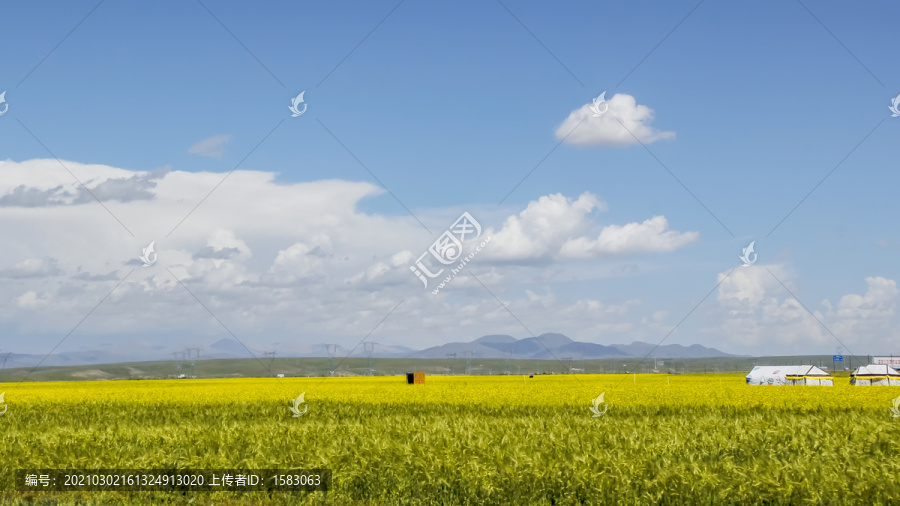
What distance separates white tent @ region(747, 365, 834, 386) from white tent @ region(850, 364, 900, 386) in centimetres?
350

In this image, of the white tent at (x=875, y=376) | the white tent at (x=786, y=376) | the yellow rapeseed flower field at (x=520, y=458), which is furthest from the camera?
the white tent at (x=875, y=376)

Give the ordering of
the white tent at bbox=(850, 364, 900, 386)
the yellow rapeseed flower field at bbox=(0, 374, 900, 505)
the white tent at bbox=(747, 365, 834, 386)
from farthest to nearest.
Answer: the white tent at bbox=(850, 364, 900, 386)
the white tent at bbox=(747, 365, 834, 386)
the yellow rapeseed flower field at bbox=(0, 374, 900, 505)

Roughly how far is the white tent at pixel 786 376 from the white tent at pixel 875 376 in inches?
138

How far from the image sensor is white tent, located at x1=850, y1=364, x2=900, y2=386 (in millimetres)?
104069

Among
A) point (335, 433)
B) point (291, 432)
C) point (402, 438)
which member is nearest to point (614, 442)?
point (402, 438)

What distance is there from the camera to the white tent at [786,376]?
332ft

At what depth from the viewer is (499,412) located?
35219 millimetres

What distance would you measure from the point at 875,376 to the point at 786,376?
1150 centimetres

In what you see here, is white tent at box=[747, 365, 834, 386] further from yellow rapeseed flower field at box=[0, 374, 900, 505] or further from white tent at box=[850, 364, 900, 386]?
yellow rapeseed flower field at box=[0, 374, 900, 505]

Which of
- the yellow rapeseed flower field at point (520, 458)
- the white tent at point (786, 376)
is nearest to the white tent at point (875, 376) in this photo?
the white tent at point (786, 376)

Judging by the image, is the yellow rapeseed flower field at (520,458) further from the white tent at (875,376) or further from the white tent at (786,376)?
the white tent at (875,376)

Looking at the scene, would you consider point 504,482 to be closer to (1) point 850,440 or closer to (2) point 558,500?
(2) point 558,500

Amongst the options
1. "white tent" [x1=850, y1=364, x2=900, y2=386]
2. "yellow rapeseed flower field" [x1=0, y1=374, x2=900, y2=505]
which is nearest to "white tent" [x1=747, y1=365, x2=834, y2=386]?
"white tent" [x1=850, y1=364, x2=900, y2=386]

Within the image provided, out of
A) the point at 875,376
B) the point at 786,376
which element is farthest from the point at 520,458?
the point at 875,376
